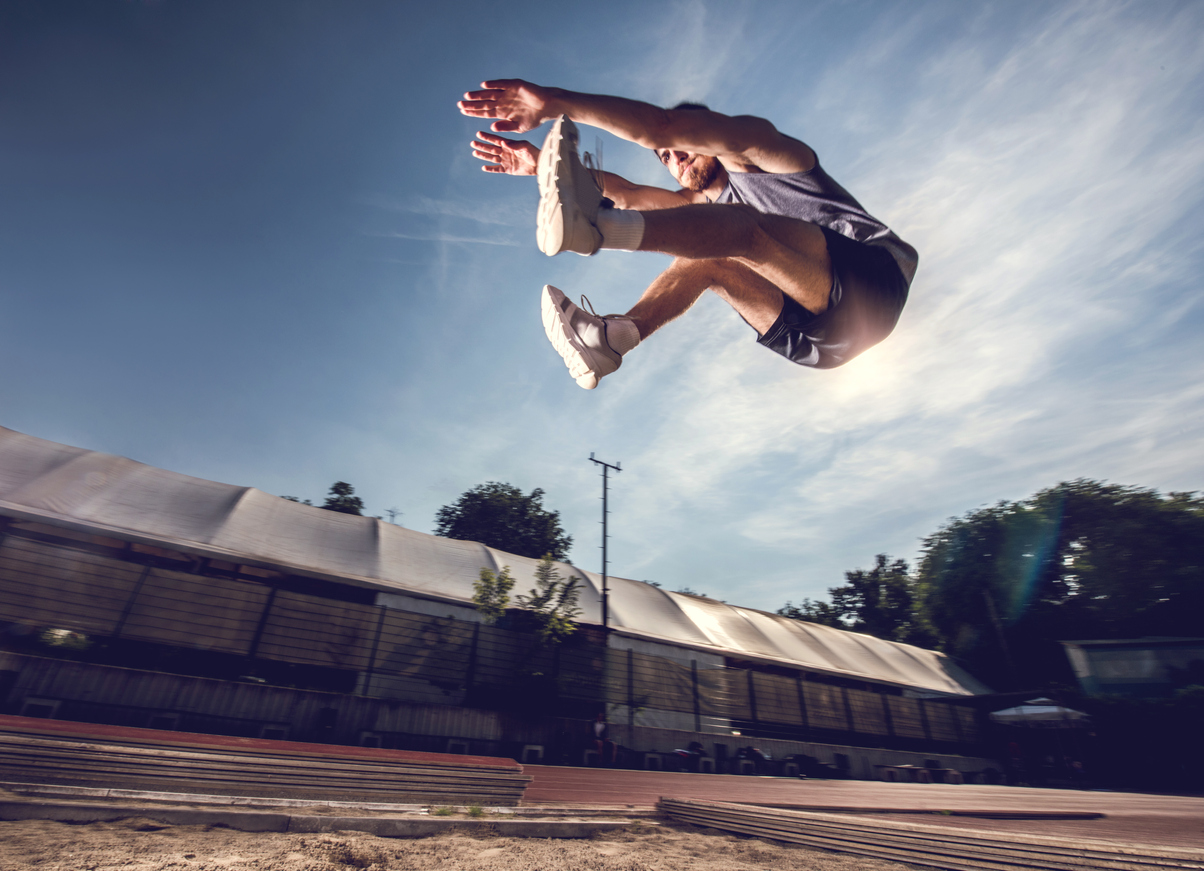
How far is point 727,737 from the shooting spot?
10.4 metres

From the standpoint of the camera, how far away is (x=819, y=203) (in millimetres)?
2223

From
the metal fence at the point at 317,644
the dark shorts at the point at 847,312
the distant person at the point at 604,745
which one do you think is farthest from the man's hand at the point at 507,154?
→ the distant person at the point at 604,745

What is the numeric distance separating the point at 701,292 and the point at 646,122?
2.47ft

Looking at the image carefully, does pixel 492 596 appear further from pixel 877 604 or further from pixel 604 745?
pixel 877 604

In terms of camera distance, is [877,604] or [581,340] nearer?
[581,340]

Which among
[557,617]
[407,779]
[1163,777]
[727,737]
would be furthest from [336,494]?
[1163,777]

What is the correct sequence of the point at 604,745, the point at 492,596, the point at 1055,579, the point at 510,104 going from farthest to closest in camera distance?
the point at 1055,579 → the point at 492,596 → the point at 604,745 → the point at 510,104

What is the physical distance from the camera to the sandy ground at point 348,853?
147cm

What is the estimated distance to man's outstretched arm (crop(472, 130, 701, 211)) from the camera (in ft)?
8.36

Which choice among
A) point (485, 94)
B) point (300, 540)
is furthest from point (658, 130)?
point (300, 540)

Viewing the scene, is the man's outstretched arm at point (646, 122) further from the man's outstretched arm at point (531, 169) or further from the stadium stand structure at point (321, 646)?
the stadium stand structure at point (321, 646)

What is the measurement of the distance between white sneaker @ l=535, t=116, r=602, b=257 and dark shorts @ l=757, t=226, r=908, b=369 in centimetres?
114

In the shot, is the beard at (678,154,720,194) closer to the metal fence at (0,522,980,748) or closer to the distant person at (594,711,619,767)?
the metal fence at (0,522,980,748)

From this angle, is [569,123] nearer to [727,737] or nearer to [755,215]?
[755,215]
